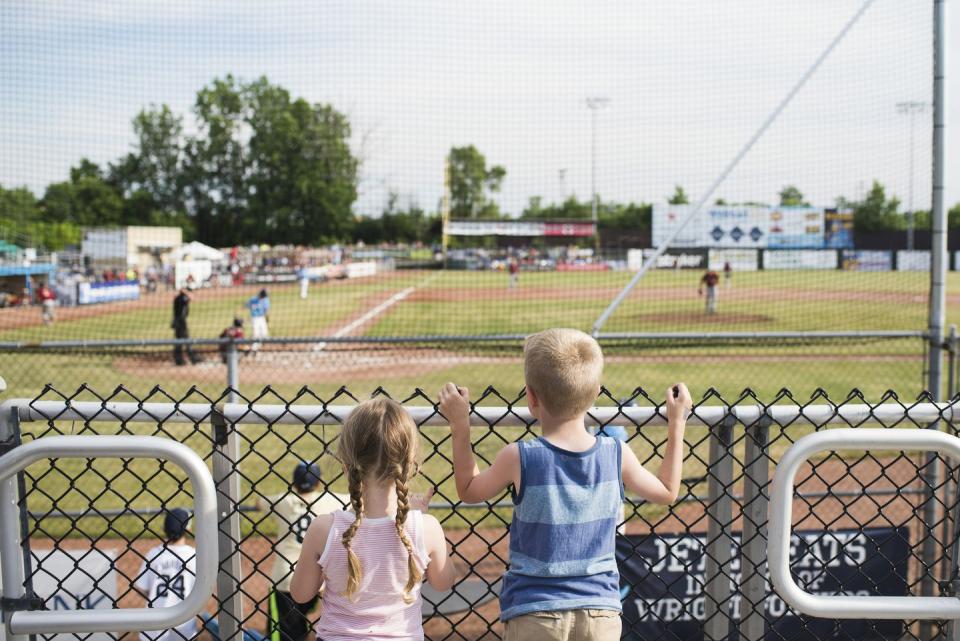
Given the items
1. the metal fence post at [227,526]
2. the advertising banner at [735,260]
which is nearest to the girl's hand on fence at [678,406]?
the metal fence post at [227,526]

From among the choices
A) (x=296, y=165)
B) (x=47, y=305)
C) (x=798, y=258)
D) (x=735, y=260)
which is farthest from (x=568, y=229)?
(x=47, y=305)

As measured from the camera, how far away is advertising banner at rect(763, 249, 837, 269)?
26.8 metres

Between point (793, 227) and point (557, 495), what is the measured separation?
82.0 ft

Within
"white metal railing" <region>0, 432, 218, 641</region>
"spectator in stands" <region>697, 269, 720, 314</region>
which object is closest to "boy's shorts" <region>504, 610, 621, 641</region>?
"white metal railing" <region>0, 432, 218, 641</region>

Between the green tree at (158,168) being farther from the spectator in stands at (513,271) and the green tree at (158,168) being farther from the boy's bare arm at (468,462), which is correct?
the boy's bare arm at (468,462)

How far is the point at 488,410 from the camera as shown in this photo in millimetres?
2324

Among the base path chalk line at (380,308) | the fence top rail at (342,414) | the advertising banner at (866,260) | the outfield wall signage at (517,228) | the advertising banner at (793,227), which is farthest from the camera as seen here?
the advertising banner at (793,227)

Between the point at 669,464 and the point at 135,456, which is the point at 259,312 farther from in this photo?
the point at 669,464

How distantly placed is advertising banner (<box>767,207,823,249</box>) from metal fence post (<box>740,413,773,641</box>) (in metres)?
23.0

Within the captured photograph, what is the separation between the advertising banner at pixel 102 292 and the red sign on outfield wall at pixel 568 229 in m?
15.0

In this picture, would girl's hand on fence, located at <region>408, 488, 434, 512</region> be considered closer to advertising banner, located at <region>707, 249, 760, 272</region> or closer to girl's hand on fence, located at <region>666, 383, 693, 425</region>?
girl's hand on fence, located at <region>666, 383, 693, 425</region>

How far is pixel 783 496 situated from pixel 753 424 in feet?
0.90

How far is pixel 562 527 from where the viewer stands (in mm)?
2156

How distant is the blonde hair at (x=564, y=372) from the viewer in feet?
7.08
